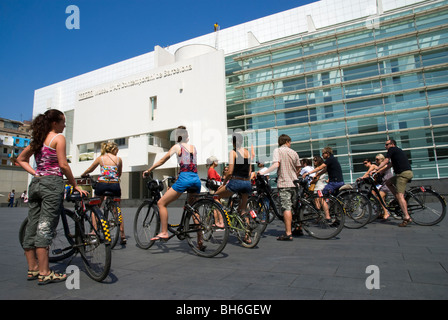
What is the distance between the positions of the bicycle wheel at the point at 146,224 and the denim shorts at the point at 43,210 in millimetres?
1586

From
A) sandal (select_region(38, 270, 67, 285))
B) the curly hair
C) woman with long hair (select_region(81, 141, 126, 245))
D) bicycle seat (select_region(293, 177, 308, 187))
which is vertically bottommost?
sandal (select_region(38, 270, 67, 285))

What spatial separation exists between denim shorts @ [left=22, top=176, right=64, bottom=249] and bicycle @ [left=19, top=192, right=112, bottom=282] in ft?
0.62

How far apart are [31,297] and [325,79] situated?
79.9 feet

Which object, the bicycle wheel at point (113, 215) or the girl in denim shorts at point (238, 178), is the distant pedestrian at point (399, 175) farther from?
the bicycle wheel at point (113, 215)

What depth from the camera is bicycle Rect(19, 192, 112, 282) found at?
8.75 ft

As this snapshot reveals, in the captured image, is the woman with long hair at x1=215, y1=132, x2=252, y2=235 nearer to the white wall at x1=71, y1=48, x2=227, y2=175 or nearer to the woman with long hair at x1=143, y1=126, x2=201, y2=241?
the woman with long hair at x1=143, y1=126, x2=201, y2=241

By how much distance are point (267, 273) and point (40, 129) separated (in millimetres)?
2880

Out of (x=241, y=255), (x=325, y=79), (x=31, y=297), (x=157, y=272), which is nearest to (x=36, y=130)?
(x=31, y=297)

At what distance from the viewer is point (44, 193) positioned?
9.04 ft

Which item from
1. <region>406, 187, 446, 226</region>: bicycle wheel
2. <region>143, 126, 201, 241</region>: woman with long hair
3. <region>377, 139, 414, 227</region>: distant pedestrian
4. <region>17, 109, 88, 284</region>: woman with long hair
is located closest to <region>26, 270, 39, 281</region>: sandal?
<region>17, 109, 88, 284</region>: woman with long hair

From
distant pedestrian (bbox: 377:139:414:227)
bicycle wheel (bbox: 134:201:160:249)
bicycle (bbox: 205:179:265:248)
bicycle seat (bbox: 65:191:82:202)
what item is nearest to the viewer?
bicycle seat (bbox: 65:191:82:202)

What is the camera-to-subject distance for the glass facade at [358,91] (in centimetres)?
1980

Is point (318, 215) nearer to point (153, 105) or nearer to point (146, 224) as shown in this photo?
point (146, 224)

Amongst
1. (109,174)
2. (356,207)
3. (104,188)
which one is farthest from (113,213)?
(356,207)
